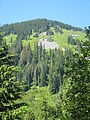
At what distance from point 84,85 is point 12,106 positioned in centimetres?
610

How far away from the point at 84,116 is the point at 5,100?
6.65 meters

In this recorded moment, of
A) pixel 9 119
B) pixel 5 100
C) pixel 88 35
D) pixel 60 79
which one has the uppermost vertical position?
pixel 88 35

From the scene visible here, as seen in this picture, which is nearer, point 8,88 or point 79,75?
point 8,88

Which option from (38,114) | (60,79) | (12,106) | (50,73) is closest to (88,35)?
(12,106)

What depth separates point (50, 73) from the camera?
178m

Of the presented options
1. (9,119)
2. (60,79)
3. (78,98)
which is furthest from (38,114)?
(60,79)

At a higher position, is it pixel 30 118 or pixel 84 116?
pixel 84 116

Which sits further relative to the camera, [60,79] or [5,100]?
[60,79]

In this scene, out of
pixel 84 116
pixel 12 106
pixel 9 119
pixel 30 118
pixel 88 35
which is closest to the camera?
pixel 9 119

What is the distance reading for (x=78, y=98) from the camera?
1841 cm

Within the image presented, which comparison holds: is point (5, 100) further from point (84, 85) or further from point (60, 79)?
point (60, 79)

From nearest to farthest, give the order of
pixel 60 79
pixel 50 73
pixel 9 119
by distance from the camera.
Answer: pixel 9 119 < pixel 60 79 < pixel 50 73

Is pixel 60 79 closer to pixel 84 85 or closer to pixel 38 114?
pixel 38 114

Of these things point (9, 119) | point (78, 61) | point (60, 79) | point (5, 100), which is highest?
point (78, 61)
